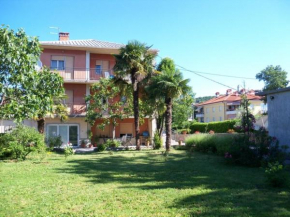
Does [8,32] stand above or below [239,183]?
above

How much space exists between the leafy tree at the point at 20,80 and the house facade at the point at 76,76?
14.6m

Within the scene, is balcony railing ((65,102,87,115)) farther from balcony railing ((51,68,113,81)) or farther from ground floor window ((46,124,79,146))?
balcony railing ((51,68,113,81))

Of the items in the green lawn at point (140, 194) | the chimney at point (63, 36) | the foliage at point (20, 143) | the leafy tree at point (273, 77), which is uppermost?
the chimney at point (63, 36)

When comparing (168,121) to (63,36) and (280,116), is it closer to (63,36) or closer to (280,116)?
(280,116)

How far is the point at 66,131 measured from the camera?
25.2 metres


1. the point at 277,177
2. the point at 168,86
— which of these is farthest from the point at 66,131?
the point at 277,177

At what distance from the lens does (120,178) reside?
8734mm

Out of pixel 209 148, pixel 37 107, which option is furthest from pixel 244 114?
pixel 37 107

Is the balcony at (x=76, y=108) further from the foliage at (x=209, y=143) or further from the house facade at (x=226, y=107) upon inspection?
the house facade at (x=226, y=107)

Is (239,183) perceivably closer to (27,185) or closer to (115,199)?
(115,199)

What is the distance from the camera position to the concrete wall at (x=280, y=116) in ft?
39.6

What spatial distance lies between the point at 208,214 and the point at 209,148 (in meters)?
13.6

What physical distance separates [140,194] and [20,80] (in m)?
6.06

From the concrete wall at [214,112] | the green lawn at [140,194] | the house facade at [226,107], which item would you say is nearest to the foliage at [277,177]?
the green lawn at [140,194]
